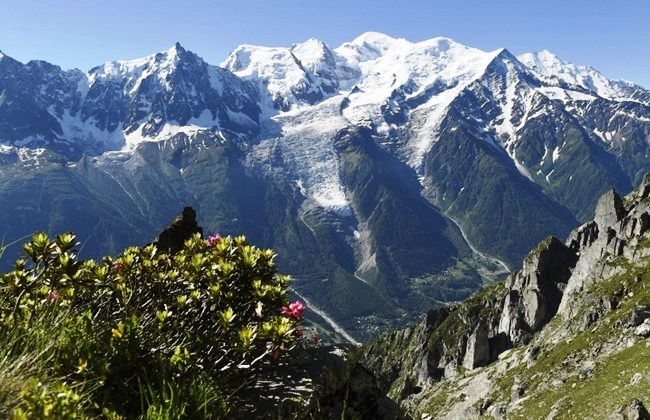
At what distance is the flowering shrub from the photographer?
5.71 meters

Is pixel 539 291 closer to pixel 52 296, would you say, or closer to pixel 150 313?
pixel 150 313

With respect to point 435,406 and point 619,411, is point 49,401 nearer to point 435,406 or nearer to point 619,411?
point 619,411

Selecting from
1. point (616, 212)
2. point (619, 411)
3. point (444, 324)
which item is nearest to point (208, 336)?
point (619, 411)

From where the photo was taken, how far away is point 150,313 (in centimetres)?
787

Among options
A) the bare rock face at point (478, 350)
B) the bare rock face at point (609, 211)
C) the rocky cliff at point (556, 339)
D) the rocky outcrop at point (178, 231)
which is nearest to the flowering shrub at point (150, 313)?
the rocky cliff at point (556, 339)

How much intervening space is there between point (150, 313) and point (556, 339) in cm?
10678

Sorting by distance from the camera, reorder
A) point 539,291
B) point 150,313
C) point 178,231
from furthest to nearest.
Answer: point 539,291 → point 178,231 → point 150,313

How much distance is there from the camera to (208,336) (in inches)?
274

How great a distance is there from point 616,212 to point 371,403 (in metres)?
145

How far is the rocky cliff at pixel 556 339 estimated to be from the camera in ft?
189

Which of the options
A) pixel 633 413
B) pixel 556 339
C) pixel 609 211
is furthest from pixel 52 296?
pixel 609 211

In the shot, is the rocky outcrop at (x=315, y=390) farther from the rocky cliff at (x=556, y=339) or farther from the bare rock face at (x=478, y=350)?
the bare rock face at (x=478, y=350)

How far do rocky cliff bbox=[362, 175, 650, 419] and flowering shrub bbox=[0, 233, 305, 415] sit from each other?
8.21 feet

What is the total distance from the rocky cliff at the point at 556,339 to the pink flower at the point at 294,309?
5.93ft
